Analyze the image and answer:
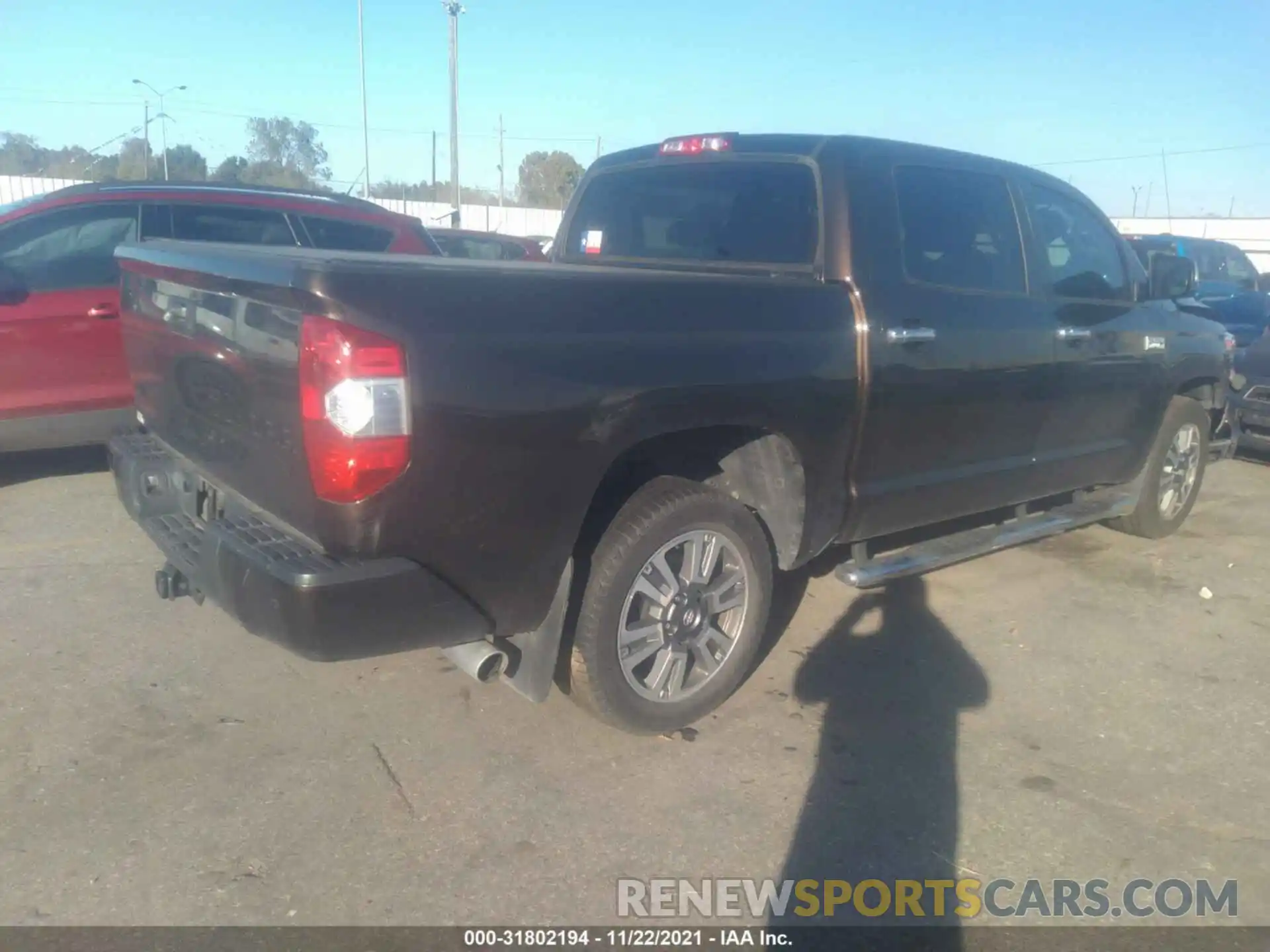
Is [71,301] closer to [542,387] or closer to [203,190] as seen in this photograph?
[203,190]

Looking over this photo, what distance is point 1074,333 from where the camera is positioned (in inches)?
190

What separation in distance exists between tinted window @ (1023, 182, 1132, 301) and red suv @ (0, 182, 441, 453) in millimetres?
4344

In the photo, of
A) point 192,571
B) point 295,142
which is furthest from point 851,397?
point 295,142

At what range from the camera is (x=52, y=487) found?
625 cm

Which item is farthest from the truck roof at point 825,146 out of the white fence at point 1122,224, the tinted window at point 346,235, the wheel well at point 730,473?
the white fence at point 1122,224

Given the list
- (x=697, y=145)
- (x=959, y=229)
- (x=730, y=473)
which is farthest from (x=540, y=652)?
(x=959, y=229)

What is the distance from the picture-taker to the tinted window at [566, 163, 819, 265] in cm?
402

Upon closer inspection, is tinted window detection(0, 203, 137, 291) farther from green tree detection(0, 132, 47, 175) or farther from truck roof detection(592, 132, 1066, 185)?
green tree detection(0, 132, 47, 175)

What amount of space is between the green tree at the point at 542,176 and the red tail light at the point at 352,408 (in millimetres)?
59303

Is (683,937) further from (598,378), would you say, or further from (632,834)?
(598,378)

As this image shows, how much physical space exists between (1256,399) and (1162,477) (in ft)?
9.71

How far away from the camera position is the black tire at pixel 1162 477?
586cm

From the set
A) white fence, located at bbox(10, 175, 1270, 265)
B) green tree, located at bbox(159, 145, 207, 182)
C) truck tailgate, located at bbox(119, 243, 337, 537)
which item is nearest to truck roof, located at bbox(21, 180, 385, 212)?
truck tailgate, located at bbox(119, 243, 337, 537)

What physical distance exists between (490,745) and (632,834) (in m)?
0.67
